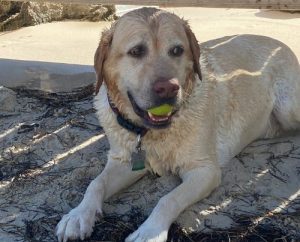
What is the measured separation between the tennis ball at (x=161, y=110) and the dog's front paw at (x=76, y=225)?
716 mm

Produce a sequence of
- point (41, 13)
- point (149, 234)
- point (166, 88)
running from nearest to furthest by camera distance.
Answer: point (149, 234), point (166, 88), point (41, 13)

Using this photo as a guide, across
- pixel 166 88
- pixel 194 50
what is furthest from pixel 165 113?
pixel 194 50

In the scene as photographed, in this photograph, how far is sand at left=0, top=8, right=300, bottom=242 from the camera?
358 cm

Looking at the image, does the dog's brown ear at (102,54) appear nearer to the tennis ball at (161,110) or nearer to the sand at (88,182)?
the tennis ball at (161,110)

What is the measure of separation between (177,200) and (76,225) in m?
0.63

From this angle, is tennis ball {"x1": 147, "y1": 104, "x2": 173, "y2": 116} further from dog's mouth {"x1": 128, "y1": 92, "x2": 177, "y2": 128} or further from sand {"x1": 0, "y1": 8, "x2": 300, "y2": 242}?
sand {"x1": 0, "y1": 8, "x2": 300, "y2": 242}

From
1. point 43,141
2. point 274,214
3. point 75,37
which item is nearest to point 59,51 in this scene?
point 75,37

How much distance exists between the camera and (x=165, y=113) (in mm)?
3656

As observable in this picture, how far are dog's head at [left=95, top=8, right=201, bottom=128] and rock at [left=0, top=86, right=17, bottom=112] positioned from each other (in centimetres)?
174

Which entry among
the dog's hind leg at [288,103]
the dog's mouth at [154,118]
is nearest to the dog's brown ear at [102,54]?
the dog's mouth at [154,118]

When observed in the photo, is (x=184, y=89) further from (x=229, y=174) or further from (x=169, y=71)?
(x=229, y=174)

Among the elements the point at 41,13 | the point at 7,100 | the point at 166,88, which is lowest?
the point at 41,13

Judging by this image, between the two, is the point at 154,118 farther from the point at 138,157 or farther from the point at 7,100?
the point at 7,100

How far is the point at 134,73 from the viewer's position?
368 cm
